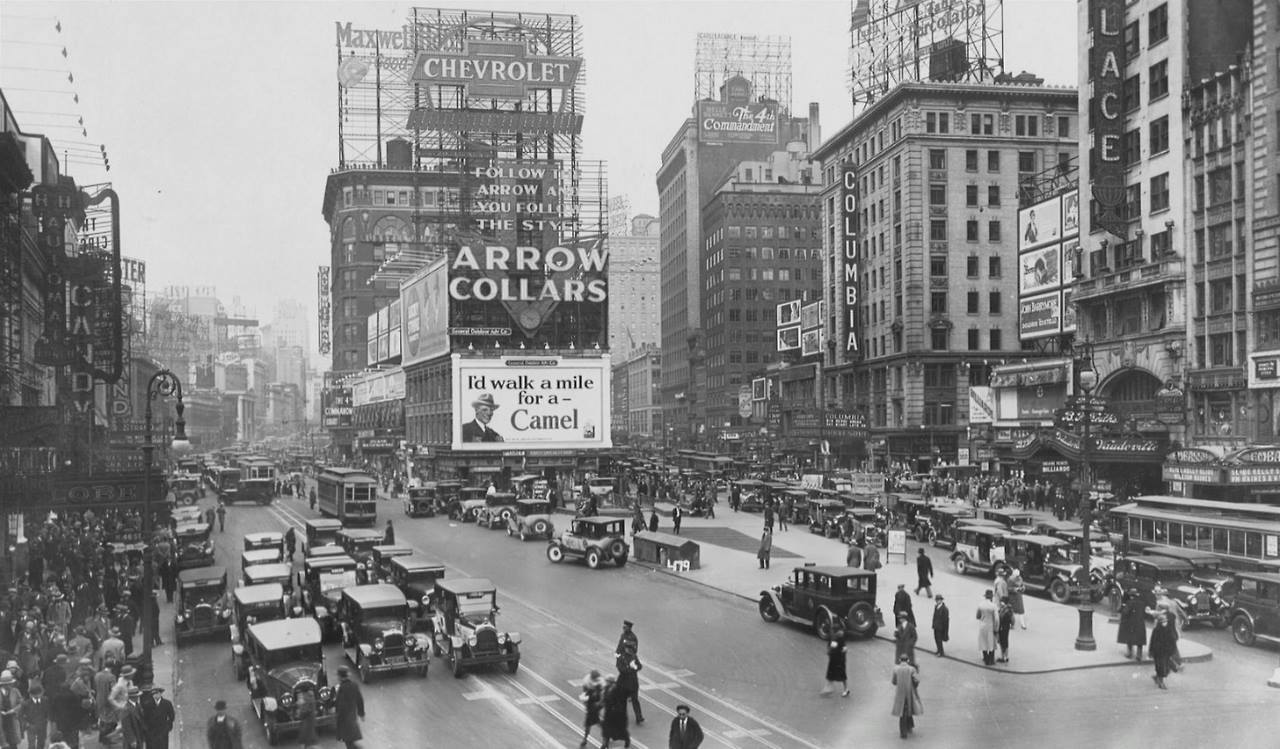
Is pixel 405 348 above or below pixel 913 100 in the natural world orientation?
below

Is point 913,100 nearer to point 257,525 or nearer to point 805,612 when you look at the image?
point 257,525

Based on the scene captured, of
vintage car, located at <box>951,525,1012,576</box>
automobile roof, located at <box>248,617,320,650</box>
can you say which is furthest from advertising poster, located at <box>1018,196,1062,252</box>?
automobile roof, located at <box>248,617,320,650</box>

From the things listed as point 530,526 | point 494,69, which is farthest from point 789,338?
point 530,526

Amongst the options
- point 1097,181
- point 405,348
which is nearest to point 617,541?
point 1097,181

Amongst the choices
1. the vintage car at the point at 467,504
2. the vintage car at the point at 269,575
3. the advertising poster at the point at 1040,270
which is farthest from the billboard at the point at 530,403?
the vintage car at the point at 269,575

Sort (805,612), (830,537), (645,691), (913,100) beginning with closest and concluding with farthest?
(645,691) < (805,612) < (830,537) < (913,100)

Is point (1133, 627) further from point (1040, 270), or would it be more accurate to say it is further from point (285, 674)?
point (1040, 270)

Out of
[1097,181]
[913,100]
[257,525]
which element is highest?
[913,100]

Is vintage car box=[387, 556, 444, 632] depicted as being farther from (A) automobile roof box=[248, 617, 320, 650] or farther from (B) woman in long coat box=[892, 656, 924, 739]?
(B) woman in long coat box=[892, 656, 924, 739]
